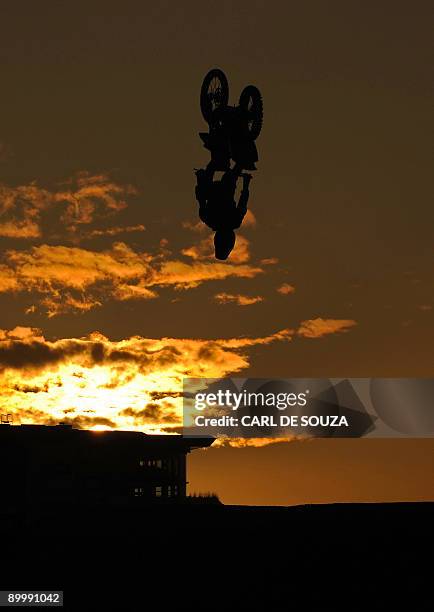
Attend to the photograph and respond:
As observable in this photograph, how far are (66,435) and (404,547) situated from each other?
6035cm

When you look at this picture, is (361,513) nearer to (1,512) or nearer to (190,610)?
(190,610)

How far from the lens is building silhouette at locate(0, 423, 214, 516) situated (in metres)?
80.4

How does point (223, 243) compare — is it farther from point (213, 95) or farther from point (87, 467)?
point (87, 467)

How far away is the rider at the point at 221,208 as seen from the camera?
38500 millimetres

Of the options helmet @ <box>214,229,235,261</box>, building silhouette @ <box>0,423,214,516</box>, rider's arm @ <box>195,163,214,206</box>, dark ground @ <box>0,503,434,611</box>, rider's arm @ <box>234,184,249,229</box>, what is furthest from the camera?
building silhouette @ <box>0,423,214,516</box>

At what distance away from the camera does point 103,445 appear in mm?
97000

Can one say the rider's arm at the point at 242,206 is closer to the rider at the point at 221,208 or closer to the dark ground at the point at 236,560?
the rider at the point at 221,208

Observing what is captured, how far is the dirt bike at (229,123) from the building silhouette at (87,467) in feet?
137

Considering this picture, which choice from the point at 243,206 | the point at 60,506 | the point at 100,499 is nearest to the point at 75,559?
the point at 243,206

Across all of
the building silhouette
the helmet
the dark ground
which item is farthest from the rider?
the building silhouette

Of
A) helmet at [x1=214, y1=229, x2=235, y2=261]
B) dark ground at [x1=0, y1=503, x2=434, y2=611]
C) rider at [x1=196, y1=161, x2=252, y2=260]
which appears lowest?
dark ground at [x1=0, y1=503, x2=434, y2=611]

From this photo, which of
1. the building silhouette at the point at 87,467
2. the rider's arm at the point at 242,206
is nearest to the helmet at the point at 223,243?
the rider's arm at the point at 242,206

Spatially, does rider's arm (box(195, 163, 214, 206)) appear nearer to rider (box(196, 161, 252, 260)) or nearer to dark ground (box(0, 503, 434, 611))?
rider (box(196, 161, 252, 260))

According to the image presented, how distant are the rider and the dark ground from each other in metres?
8.56
